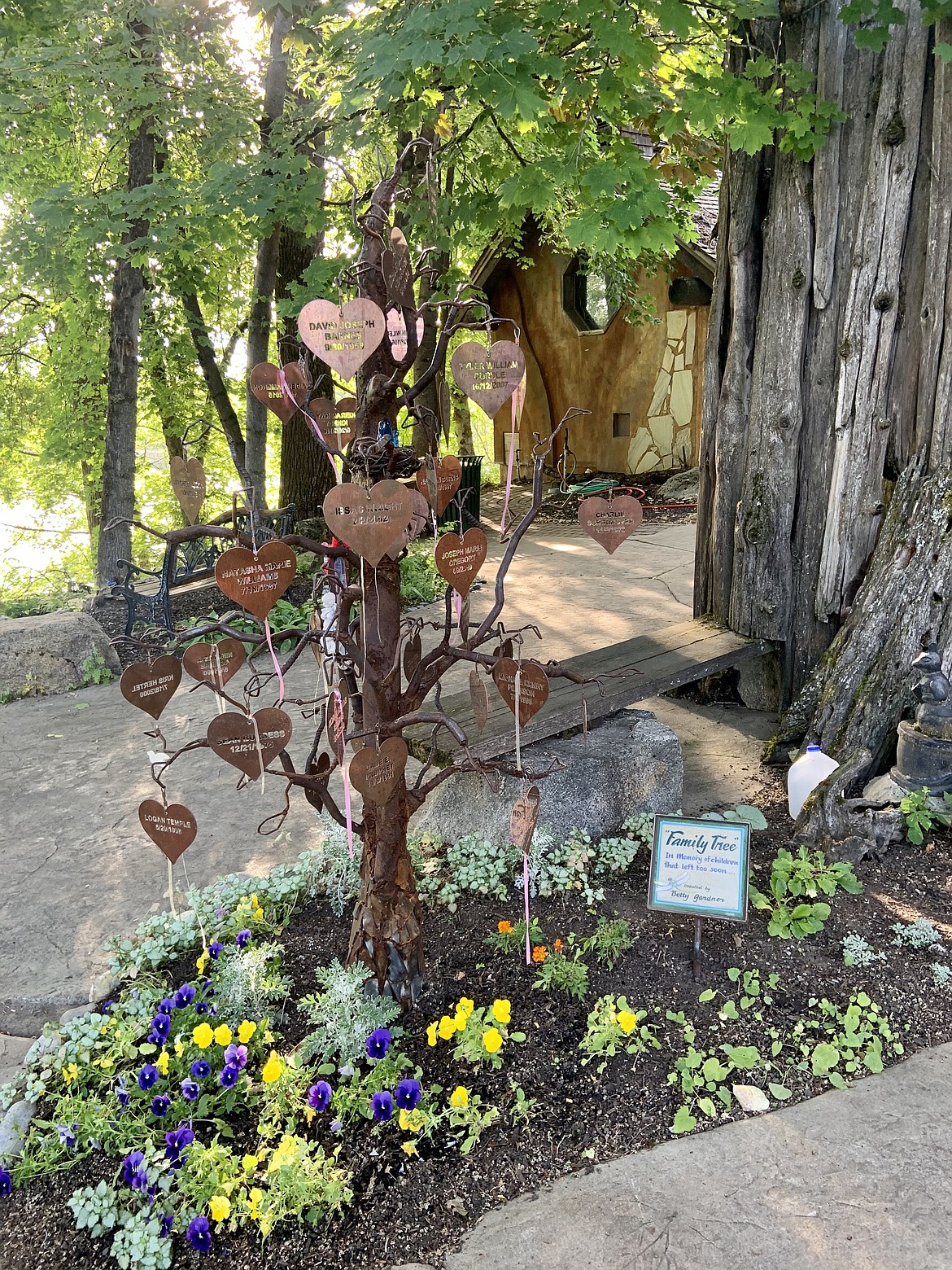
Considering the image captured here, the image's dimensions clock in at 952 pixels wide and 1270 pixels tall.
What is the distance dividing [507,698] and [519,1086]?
99cm

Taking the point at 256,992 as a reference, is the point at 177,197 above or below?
above

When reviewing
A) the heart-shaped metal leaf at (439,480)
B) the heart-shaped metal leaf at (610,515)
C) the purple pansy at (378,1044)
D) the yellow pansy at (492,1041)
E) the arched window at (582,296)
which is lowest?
the purple pansy at (378,1044)

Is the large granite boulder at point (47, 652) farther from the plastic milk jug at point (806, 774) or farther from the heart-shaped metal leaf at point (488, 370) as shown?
the heart-shaped metal leaf at point (488, 370)

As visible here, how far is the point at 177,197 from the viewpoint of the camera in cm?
564

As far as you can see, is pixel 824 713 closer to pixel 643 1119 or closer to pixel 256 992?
pixel 643 1119

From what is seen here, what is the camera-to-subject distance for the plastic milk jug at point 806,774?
367cm

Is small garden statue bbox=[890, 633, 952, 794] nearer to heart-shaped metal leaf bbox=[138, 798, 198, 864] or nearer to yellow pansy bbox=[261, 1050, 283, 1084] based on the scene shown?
yellow pansy bbox=[261, 1050, 283, 1084]

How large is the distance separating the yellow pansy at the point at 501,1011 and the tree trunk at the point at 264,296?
546 cm

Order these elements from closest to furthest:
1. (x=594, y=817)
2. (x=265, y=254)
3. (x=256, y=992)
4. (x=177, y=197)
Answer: (x=256, y=992) < (x=594, y=817) < (x=177, y=197) < (x=265, y=254)

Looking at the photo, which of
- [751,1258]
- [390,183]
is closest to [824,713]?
[751,1258]

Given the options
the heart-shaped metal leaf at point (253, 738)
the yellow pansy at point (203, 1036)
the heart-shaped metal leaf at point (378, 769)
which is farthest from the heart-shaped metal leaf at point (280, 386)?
the yellow pansy at point (203, 1036)

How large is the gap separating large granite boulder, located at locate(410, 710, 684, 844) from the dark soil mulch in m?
0.38

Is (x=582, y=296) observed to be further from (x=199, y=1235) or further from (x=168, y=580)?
(x=199, y=1235)

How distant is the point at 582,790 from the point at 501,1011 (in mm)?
1289
